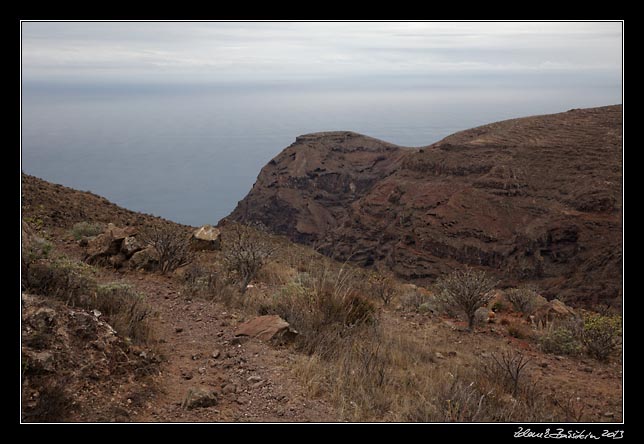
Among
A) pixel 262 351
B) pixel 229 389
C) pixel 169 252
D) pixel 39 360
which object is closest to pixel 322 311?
pixel 262 351

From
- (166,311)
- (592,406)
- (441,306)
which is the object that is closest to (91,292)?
(166,311)

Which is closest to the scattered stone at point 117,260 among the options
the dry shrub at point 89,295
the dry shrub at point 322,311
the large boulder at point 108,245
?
the large boulder at point 108,245

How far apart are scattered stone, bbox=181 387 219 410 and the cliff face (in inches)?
1045

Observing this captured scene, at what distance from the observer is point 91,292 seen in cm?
527

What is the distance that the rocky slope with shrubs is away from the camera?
3.85 meters

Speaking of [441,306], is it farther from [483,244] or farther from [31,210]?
[483,244]

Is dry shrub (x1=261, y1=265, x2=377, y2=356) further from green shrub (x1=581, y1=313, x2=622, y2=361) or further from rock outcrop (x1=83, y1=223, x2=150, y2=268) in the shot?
green shrub (x1=581, y1=313, x2=622, y2=361)

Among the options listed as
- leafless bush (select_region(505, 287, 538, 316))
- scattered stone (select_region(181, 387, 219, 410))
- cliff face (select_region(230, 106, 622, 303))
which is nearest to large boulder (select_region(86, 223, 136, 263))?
scattered stone (select_region(181, 387, 219, 410))

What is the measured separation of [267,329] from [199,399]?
1528mm

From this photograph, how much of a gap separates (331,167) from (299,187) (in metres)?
5.07

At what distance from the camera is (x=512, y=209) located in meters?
35.2

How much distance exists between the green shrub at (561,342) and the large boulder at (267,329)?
12.9 ft

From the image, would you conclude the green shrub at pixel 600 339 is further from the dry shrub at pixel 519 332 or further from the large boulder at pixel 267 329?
the large boulder at pixel 267 329

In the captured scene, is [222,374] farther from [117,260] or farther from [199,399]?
[117,260]
